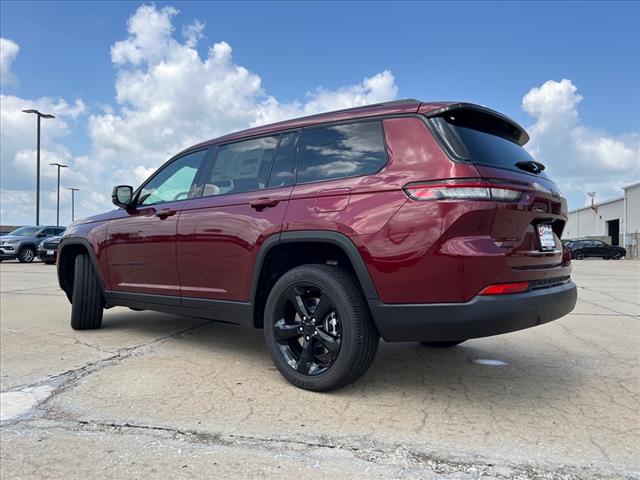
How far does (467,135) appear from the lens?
283 cm

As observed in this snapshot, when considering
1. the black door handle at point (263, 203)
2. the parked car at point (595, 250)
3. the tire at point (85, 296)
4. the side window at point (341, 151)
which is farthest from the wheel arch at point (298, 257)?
the parked car at point (595, 250)

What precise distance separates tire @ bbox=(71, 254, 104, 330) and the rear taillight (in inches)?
148

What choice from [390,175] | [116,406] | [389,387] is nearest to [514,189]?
[390,175]

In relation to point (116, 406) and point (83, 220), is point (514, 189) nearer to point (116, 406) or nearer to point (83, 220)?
point (116, 406)

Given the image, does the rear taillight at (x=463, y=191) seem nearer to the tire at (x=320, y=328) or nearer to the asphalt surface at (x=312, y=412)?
the tire at (x=320, y=328)

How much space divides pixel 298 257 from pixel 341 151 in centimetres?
80

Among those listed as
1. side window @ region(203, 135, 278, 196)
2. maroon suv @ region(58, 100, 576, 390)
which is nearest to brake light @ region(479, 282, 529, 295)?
maroon suv @ region(58, 100, 576, 390)

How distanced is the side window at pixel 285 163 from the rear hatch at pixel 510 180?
1047 mm

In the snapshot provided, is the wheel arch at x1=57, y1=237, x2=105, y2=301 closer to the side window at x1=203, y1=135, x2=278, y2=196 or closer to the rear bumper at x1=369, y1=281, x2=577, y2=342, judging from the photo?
the side window at x1=203, y1=135, x2=278, y2=196

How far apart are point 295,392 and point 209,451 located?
88cm

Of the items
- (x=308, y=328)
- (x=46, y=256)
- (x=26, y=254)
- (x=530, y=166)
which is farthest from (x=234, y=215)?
(x=26, y=254)

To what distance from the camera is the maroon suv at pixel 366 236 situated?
8.41ft

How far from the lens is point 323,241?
2.97m

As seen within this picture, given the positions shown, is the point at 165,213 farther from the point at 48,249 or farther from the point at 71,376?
the point at 48,249
